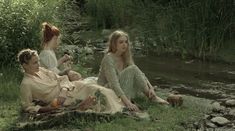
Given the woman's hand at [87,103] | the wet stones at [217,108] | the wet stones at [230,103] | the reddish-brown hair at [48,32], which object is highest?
the reddish-brown hair at [48,32]

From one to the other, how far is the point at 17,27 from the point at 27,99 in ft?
9.54

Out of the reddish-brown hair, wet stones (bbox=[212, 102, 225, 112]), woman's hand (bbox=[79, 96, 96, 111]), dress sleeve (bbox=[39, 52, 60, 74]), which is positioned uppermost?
the reddish-brown hair

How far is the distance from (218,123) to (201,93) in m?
2.62

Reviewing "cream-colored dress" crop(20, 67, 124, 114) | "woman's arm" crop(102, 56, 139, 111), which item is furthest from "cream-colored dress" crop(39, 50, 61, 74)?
"woman's arm" crop(102, 56, 139, 111)

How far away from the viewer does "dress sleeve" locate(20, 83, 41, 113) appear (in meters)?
6.68

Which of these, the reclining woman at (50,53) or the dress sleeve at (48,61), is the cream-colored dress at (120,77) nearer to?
the reclining woman at (50,53)

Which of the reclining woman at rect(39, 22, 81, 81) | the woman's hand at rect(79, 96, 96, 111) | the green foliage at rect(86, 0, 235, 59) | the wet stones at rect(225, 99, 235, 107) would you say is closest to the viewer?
the woman's hand at rect(79, 96, 96, 111)

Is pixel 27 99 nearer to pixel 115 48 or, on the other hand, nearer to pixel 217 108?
pixel 115 48

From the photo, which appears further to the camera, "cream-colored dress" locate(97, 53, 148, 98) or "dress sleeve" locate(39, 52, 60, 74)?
"dress sleeve" locate(39, 52, 60, 74)

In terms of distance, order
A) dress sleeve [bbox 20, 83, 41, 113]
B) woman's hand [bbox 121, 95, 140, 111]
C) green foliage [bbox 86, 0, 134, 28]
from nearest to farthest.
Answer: dress sleeve [bbox 20, 83, 41, 113], woman's hand [bbox 121, 95, 140, 111], green foliage [bbox 86, 0, 134, 28]

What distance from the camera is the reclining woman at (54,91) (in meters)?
6.71

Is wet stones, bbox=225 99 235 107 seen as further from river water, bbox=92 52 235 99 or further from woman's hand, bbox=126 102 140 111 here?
woman's hand, bbox=126 102 140 111

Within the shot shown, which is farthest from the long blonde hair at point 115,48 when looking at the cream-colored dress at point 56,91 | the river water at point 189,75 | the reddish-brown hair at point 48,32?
the river water at point 189,75

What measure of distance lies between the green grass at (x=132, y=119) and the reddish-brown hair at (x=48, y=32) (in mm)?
1051
